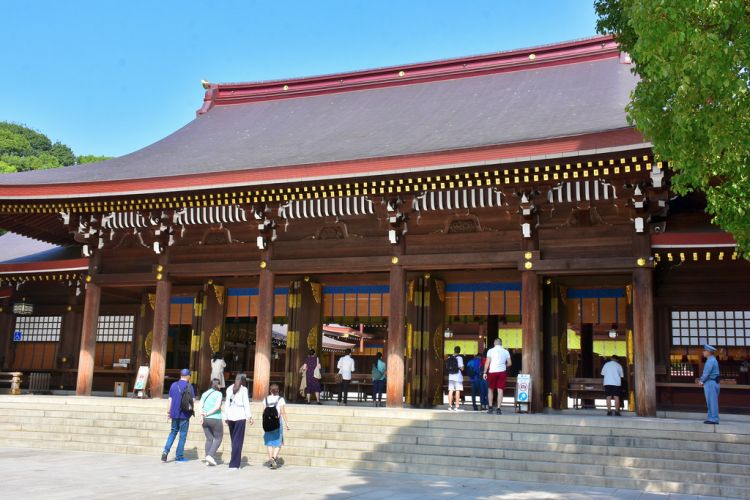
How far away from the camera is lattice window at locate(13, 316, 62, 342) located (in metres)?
22.1

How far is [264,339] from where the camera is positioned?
1653cm

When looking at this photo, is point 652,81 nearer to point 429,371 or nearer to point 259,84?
point 429,371

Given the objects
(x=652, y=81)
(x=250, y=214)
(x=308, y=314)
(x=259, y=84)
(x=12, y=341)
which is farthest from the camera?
(x=259, y=84)

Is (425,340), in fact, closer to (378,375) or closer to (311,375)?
(378,375)

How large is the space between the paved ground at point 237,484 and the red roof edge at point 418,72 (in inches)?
556

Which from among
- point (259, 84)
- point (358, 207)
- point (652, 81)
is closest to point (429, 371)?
point (358, 207)

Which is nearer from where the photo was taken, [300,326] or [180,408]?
[180,408]

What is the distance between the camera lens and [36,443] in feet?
48.1

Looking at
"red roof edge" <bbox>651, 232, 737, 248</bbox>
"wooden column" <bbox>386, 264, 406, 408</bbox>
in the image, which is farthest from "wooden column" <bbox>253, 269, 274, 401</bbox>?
"red roof edge" <bbox>651, 232, 737, 248</bbox>

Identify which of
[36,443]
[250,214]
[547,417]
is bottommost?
[36,443]

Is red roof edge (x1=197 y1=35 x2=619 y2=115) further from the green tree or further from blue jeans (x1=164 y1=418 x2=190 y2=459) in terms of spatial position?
blue jeans (x1=164 y1=418 x2=190 y2=459)

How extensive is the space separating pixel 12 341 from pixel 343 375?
11997 mm

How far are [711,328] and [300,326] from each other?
9.82m

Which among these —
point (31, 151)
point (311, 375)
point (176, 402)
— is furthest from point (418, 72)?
point (31, 151)
